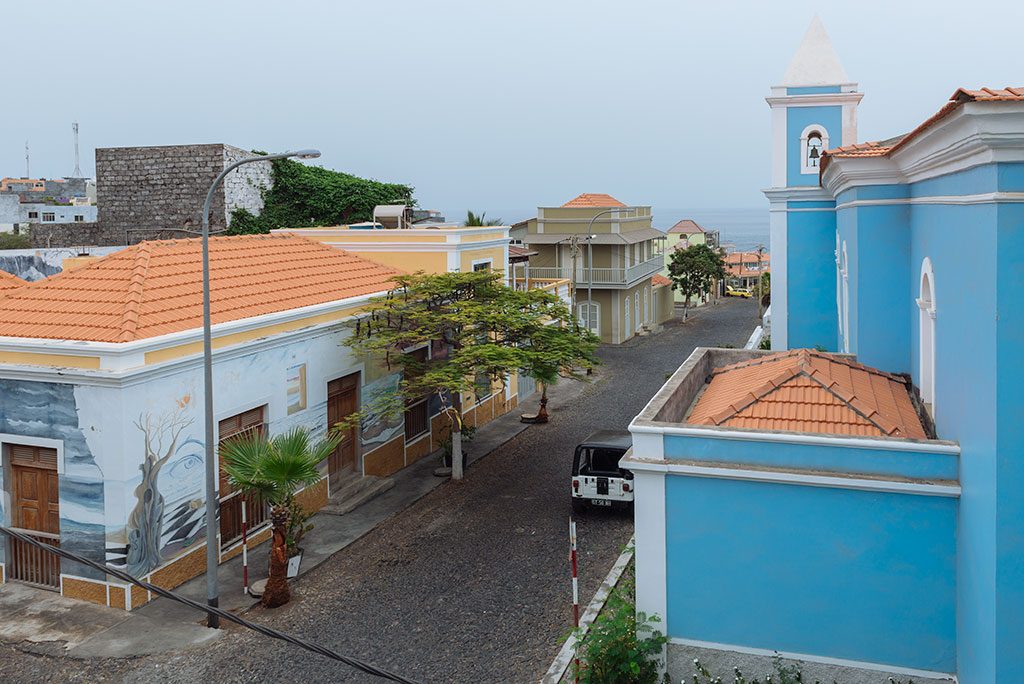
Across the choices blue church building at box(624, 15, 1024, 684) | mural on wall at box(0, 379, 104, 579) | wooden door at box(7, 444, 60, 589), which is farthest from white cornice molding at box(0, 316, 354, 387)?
blue church building at box(624, 15, 1024, 684)

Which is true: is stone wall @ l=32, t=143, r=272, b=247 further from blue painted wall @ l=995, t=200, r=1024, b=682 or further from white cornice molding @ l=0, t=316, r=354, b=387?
blue painted wall @ l=995, t=200, r=1024, b=682

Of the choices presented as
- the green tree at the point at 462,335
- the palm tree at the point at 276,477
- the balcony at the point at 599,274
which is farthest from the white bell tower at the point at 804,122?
the balcony at the point at 599,274

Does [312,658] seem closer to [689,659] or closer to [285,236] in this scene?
[689,659]

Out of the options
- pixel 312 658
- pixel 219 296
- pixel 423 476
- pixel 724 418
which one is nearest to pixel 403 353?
pixel 423 476

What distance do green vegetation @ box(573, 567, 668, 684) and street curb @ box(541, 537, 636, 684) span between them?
62 cm

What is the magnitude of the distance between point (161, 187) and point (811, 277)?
23961mm

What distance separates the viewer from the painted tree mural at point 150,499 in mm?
13281

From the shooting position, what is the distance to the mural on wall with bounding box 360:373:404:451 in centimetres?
1912

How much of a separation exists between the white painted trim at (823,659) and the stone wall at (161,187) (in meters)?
→ 27.6

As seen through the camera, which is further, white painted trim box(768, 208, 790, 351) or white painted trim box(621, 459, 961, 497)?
white painted trim box(768, 208, 790, 351)

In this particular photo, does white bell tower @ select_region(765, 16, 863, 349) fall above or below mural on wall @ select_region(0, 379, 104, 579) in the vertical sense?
above

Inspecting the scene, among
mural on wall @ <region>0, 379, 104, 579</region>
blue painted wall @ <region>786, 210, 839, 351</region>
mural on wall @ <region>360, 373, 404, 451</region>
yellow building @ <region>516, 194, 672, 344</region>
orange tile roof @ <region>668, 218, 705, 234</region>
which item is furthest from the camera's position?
orange tile roof @ <region>668, 218, 705, 234</region>

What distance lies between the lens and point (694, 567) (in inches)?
390

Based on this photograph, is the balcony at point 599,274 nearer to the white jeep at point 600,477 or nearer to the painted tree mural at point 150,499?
the white jeep at point 600,477
